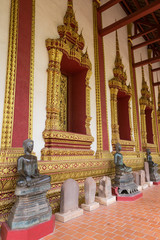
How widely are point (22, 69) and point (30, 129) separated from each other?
119 cm

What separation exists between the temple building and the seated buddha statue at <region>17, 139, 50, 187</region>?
30 cm

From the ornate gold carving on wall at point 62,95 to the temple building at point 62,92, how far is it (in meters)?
0.02

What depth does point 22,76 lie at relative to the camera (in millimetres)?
3553

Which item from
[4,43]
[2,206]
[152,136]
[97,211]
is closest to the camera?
[2,206]

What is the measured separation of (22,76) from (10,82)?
0.32m

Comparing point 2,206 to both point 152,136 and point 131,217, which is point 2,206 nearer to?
point 131,217

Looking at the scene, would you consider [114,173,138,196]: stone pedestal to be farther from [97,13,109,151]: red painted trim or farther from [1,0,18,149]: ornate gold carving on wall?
[1,0,18,149]: ornate gold carving on wall

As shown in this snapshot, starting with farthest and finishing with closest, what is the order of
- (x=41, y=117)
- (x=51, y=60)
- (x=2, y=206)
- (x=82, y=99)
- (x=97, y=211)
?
(x=82, y=99) < (x=51, y=60) < (x=41, y=117) < (x=97, y=211) < (x=2, y=206)

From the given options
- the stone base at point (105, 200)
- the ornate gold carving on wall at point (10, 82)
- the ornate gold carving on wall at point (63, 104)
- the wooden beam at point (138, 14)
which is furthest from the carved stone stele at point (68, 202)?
the wooden beam at point (138, 14)

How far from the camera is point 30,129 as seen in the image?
3547mm

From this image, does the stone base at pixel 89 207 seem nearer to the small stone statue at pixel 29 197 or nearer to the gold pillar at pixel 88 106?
the small stone statue at pixel 29 197

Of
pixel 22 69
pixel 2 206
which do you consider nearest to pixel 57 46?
pixel 22 69

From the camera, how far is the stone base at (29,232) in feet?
7.88

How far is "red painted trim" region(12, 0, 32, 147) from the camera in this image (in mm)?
3326
